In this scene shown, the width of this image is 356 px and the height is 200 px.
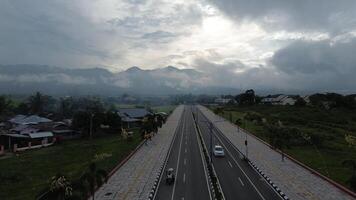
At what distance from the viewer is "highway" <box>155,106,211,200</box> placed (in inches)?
1257

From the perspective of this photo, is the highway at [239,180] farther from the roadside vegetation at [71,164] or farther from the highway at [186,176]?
the roadside vegetation at [71,164]

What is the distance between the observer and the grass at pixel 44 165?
119ft

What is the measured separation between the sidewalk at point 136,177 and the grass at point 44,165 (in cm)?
216

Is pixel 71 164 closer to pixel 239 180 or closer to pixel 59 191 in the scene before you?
pixel 239 180

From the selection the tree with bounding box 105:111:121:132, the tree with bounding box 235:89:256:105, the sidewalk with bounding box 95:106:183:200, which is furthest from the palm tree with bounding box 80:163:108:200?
the tree with bounding box 235:89:256:105

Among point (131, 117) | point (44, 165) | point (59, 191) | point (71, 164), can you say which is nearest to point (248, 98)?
point (131, 117)

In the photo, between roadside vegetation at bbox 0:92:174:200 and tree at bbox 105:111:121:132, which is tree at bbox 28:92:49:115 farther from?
tree at bbox 105:111:121:132

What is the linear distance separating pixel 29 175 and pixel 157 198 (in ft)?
66.5

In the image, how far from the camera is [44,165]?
160ft

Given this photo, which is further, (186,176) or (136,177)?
(186,176)

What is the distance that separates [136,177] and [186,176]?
5.69m

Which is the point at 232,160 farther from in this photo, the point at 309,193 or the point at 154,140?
the point at 154,140

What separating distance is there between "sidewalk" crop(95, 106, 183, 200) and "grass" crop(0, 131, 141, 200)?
7.09 ft

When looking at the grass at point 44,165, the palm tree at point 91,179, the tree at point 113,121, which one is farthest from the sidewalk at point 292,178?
the tree at point 113,121
